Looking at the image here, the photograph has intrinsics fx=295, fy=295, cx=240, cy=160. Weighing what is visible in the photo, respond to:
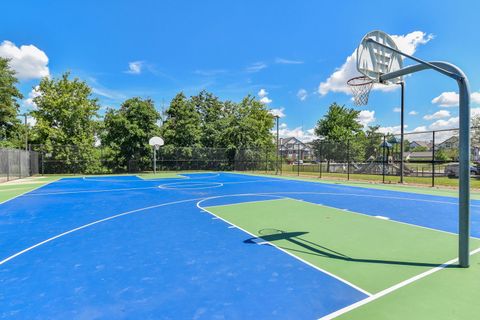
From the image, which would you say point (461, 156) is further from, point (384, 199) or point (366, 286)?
point (384, 199)

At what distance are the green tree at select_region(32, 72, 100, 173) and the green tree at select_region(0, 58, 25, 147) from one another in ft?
13.7

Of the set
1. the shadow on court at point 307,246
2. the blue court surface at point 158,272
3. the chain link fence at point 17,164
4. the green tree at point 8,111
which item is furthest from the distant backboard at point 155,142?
the shadow on court at point 307,246

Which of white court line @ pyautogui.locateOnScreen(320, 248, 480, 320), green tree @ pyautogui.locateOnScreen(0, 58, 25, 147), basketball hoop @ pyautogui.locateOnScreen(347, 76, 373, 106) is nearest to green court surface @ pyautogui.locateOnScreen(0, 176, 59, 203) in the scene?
white court line @ pyautogui.locateOnScreen(320, 248, 480, 320)

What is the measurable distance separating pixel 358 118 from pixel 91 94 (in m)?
35.8

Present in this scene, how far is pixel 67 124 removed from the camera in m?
27.5

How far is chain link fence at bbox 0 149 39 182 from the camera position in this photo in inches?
739

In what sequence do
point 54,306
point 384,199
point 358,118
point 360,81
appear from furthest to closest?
point 358,118 → point 384,199 → point 360,81 → point 54,306

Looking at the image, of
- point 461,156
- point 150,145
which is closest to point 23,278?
point 461,156

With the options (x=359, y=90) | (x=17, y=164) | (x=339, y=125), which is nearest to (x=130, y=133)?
(x=17, y=164)

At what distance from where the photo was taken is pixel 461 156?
152 inches

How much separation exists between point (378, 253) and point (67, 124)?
29724 mm

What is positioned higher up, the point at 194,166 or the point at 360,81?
the point at 360,81

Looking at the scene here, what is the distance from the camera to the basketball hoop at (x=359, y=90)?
895 cm

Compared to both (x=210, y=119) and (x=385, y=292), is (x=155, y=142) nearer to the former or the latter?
(x=210, y=119)
